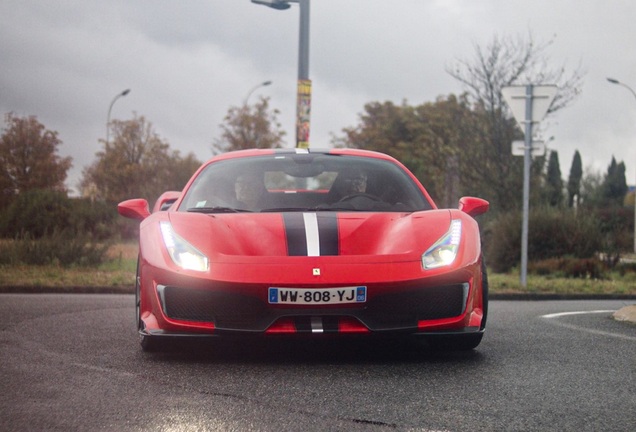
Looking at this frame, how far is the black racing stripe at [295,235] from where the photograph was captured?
485 centimetres

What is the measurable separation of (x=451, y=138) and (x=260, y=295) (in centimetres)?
2116

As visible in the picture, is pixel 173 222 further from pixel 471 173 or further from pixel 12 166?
pixel 12 166

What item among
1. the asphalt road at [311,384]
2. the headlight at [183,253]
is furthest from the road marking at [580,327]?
the headlight at [183,253]

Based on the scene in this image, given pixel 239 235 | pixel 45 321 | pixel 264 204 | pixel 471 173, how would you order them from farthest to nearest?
pixel 471 173 → pixel 45 321 → pixel 264 204 → pixel 239 235

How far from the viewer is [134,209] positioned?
19.8 ft

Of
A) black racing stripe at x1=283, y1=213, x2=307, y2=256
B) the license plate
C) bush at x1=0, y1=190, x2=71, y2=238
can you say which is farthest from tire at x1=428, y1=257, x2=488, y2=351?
bush at x1=0, y1=190, x2=71, y2=238

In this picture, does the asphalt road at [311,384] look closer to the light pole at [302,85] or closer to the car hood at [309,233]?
the car hood at [309,233]

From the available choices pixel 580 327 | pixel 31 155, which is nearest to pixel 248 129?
pixel 31 155

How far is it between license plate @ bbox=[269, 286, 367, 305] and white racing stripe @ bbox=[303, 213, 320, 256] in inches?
9.2

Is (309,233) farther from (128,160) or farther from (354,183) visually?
(128,160)

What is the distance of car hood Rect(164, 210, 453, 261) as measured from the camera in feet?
16.0

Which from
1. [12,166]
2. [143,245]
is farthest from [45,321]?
[12,166]

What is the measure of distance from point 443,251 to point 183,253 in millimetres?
1423

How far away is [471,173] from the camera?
80.9 feet
